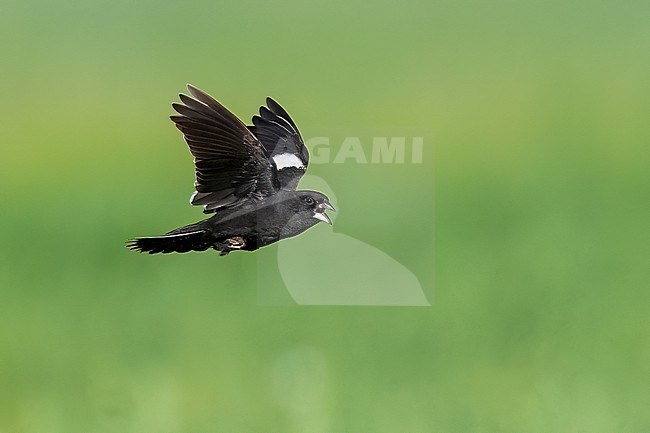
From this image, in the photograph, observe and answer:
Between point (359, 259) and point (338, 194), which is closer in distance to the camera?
point (359, 259)

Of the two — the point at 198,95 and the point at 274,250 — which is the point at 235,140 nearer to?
the point at 198,95

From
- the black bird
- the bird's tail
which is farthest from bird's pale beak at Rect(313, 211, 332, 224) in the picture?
the bird's tail

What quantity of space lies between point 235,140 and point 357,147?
1.48 m

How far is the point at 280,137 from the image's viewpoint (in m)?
2.72

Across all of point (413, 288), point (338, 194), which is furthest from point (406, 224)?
point (413, 288)

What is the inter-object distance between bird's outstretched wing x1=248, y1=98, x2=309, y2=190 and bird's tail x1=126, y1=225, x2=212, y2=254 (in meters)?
0.34

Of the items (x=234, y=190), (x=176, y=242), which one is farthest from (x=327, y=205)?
(x=176, y=242)

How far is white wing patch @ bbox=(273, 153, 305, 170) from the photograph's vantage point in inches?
102

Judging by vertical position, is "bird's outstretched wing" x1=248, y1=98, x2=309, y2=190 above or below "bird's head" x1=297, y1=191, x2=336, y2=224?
above

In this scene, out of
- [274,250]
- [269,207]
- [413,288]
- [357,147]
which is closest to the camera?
[269,207]

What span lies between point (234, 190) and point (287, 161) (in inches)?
8.6

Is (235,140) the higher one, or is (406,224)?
(235,140)

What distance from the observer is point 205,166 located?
97.2 inches

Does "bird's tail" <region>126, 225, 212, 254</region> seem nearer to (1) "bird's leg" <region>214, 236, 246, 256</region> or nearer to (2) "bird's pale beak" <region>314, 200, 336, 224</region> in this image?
(1) "bird's leg" <region>214, 236, 246, 256</region>
